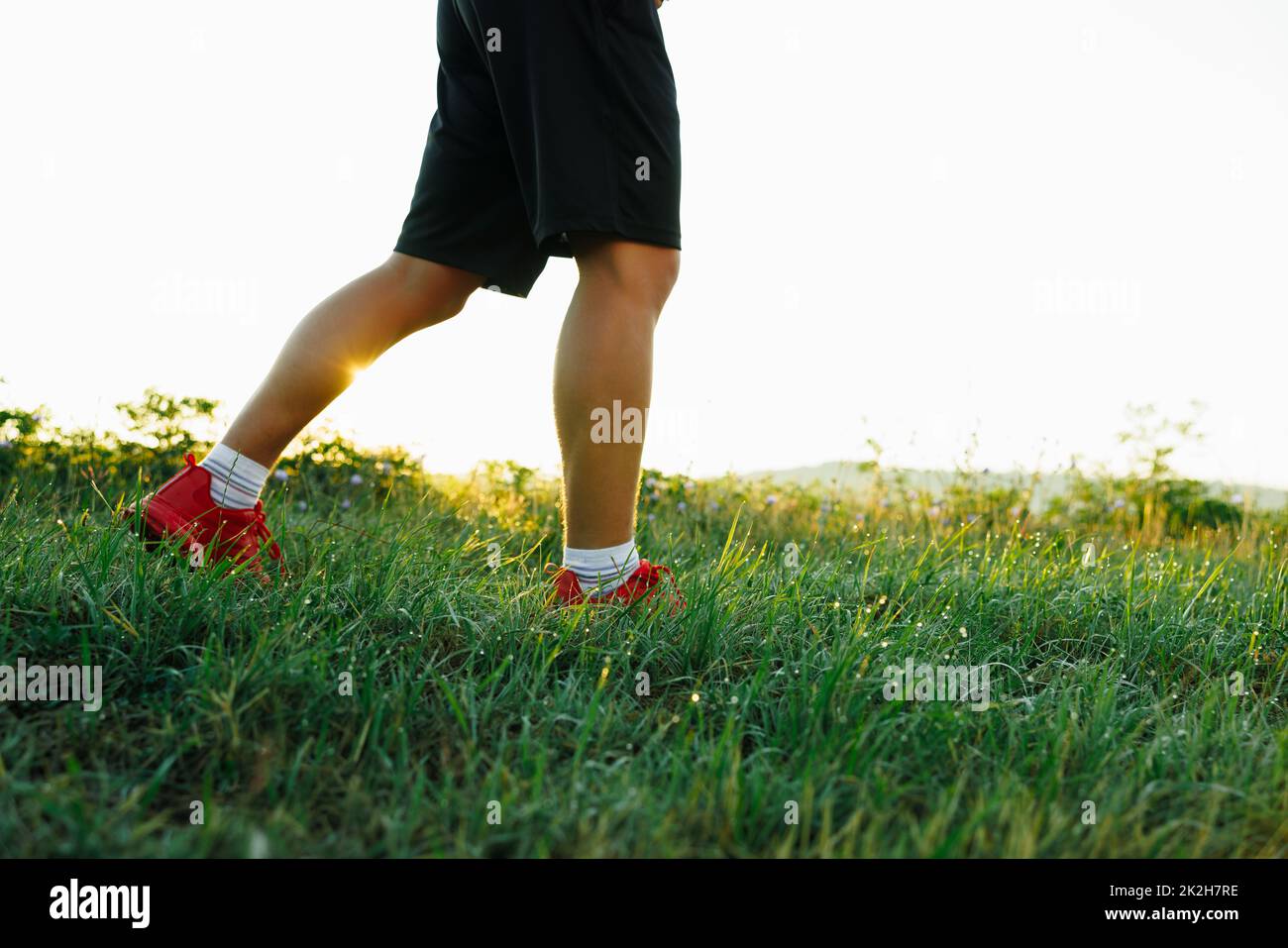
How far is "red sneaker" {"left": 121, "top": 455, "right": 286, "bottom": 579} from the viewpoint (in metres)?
1.97

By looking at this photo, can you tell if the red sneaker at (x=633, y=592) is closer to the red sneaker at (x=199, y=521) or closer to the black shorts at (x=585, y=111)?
the red sneaker at (x=199, y=521)

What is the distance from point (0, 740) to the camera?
129 centimetres

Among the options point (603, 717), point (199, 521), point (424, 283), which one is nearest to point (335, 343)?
point (424, 283)

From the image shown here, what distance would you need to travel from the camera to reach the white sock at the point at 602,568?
1973 millimetres

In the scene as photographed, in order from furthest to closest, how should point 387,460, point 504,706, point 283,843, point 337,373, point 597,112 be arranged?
point 387,460 < point 337,373 < point 597,112 < point 504,706 < point 283,843

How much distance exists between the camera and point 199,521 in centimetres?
202

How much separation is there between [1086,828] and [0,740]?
1.56m

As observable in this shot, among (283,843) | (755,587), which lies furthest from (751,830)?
(755,587)

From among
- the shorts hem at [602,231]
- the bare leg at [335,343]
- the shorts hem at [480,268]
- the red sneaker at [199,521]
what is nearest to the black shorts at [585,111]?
the shorts hem at [602,231]

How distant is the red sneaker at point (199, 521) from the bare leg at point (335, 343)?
0.43 feet

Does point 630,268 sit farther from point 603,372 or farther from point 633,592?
point 633,592

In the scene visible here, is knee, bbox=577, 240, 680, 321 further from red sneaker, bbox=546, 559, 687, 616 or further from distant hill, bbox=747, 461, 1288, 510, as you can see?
distant hill, bbox=747, 461, 1288, 510

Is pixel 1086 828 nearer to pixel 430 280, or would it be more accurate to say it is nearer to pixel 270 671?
pixel 270 671

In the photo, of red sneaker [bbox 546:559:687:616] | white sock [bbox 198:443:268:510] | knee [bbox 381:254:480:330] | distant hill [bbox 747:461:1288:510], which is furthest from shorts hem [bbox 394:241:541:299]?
distant hill [bbox 747:461:1288:510]
